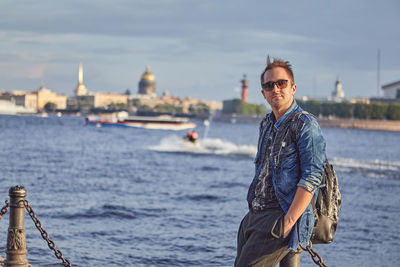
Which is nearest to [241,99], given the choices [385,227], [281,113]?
[385,227]

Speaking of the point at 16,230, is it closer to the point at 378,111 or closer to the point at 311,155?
the point at 311,155

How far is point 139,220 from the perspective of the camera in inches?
467

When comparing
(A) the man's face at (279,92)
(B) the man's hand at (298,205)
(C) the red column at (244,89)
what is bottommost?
(B) the man's hand at (298,205)

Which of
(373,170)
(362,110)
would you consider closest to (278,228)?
(373,170)

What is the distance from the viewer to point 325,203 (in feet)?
10.2

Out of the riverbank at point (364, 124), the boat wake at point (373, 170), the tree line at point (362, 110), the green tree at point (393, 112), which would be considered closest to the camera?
the boat wake at point (373, 170)

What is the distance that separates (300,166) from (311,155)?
0.30ft

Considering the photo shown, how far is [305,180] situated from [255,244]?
38 cm

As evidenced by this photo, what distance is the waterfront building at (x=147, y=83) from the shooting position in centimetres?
17150

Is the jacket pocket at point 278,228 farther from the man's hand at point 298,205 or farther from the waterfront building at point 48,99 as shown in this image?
the waterfront building at point 48,99

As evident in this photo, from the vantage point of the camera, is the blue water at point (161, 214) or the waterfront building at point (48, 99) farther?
the waterfront building at point (48, 99)

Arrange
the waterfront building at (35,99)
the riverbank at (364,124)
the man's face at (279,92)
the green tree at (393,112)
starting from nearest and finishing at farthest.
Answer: the man's face at (279,92)
the riverbank at (364,124)
the green tree at (393,112)
the waterfront building at (35,99)

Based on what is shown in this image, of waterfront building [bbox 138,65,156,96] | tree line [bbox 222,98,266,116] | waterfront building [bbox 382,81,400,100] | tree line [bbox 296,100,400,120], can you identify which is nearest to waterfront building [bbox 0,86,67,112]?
waterfront building [bbox 138,65,156,96]

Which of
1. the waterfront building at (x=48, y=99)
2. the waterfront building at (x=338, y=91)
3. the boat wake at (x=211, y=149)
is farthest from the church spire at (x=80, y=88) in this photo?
the boat wake at (x=211, y=149)
